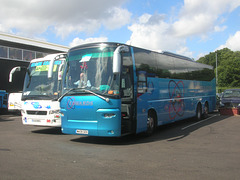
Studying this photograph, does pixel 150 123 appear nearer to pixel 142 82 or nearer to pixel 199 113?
pixel 142 82

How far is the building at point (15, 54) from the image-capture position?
24219 mm

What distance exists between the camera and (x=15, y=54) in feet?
83.8

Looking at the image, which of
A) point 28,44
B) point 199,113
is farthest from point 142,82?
point 28,44

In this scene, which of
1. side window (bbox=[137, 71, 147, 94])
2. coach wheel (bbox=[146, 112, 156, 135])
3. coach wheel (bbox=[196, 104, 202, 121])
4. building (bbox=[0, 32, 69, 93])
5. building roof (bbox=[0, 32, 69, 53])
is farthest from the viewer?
building roof (bbox=[0, 32, 69, 53])

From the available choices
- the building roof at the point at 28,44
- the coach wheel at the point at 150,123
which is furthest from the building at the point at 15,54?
the coach wheel at the point at 150,123

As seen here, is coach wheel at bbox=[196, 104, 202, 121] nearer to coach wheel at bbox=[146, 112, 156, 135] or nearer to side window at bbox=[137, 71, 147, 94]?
coach wheel at bbox=[146, 112, 156, 135]

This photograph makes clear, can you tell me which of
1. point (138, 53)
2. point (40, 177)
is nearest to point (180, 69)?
point (138, 53)

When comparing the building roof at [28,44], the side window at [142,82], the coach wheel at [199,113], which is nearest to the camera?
the side window at [142,82]

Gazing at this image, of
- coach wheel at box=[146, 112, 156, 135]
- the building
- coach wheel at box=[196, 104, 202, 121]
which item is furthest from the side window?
the building

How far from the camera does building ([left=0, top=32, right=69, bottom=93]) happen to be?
24.2 meters

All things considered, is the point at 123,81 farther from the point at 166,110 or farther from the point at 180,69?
the point at 180,69

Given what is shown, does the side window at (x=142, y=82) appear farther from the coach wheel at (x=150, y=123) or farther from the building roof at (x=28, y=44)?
the building roof at (x=28, y=44)

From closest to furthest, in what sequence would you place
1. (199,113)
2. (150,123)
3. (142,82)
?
(142,82) < (150,123) < (199,113)

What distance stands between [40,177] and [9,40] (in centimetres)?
2225
